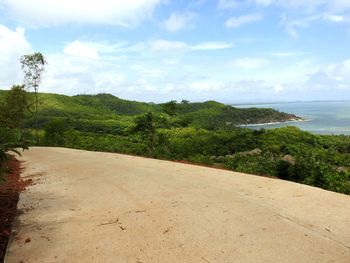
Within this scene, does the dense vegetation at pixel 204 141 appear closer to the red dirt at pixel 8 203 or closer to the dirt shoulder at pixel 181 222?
the dirt shoulder at pixel 181 222

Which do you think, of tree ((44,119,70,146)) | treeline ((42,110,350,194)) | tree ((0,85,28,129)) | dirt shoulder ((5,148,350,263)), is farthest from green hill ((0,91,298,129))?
dirt shoulder ((5,148,350,263))

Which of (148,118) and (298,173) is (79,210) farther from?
(148,118)

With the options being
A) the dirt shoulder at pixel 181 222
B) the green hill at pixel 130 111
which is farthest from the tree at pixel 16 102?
the green hill at pixel 130 111

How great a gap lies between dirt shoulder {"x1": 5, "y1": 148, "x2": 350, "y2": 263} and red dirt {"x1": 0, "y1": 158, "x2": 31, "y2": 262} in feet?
Result: 0.51

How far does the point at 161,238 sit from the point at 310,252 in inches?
90.7

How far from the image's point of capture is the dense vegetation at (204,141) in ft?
58.6

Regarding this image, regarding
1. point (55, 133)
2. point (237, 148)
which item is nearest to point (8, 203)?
point (55, 133)

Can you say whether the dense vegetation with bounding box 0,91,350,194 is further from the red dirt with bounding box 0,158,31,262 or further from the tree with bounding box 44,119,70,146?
the red dirt with bounding box 0,158,31,262

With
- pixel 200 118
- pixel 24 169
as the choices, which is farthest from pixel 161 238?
pixel 200 118

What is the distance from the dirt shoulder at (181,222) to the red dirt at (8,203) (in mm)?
157

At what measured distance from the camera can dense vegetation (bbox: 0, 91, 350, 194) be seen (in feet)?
58.6

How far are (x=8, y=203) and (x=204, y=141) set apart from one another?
5208cm

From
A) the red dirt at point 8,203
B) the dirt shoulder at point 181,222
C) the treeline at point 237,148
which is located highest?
the dirt shoulder at point 181,222

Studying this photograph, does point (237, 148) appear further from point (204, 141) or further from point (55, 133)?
point (55, 133)
